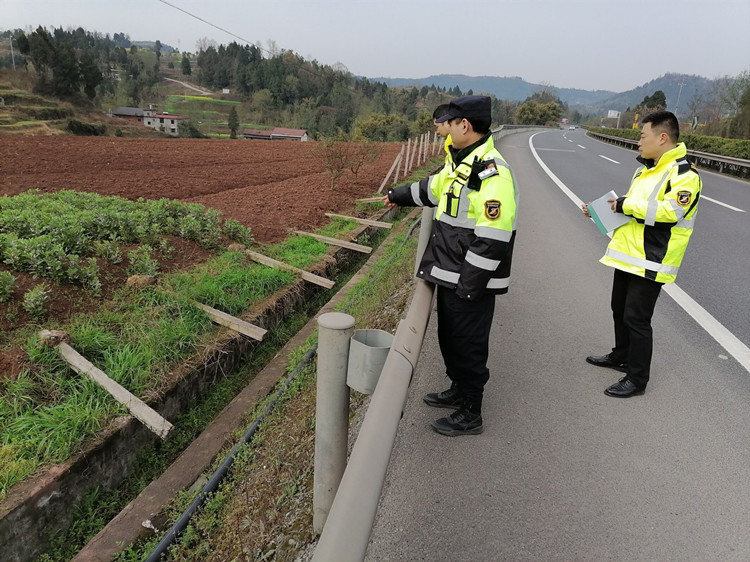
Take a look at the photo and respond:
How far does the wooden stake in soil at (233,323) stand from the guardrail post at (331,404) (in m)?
3.56

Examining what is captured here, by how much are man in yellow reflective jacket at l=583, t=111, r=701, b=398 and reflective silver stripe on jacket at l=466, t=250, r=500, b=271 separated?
4.22 feet

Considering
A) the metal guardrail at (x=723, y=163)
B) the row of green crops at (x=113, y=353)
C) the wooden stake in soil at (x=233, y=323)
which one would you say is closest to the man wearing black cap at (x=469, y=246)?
the row of green crops at (x=113, y=353)

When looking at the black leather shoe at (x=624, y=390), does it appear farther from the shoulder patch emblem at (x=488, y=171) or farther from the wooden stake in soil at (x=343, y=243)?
the wooden stake in soil at (x=343, y=243)

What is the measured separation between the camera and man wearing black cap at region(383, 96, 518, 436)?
2455mm

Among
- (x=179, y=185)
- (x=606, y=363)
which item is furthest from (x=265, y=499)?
(x=179, y=185)

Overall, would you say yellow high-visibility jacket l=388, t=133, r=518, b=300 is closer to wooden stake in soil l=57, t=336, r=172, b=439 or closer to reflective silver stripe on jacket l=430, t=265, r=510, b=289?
reflective silver stripe on jacket l=430, t=265, r=510, b=289

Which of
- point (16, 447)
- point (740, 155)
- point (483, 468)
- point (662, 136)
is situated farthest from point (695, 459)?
point (740, 155)

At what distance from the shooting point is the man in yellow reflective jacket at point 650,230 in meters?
3.02

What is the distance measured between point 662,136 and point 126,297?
17.2 ft

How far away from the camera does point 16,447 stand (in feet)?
11.1

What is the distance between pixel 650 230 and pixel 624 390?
3.57 ft

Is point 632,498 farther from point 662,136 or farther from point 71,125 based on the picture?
point 71,125

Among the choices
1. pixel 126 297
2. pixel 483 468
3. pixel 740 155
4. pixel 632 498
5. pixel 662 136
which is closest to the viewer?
pixel 632 498

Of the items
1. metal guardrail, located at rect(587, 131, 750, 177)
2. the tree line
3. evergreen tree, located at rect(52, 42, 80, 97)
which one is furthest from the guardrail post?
evergreen tree, located at rect(52, 42, 80, 97)
